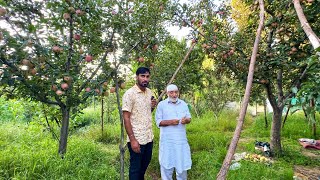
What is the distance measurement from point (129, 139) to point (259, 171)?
1807 millimetres

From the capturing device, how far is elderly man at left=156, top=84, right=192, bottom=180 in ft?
9.32

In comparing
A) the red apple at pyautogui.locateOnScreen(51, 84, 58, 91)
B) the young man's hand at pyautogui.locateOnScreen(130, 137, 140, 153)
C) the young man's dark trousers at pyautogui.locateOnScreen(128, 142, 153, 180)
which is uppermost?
the red apple at pyautogui.locateOnScreen(51, 84, 58, 91)

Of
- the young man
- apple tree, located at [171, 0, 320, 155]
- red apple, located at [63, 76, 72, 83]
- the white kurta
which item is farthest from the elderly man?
apple tree, located at [171, 0, 320, 155]

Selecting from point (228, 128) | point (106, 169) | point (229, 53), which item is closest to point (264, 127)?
point (228, 128)

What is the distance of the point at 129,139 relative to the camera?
2609mm

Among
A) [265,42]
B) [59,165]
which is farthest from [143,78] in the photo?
[265,42]

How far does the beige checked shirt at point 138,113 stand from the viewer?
8.44ft

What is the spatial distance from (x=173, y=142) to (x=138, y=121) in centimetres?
52

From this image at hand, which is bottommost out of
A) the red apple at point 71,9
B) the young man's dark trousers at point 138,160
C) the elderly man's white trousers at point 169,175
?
the elderly man's white trousers at point 169,175

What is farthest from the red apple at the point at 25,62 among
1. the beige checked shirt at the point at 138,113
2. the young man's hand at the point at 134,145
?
the young man's hand at the point at 134,145

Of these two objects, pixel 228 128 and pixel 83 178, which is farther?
pixel 228 128

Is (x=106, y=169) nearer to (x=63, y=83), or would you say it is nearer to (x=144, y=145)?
(x=144, y=145)

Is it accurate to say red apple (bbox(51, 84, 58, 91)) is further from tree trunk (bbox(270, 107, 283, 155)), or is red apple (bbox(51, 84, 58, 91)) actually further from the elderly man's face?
tree trunk (bbox(270, 107, 283, 155))

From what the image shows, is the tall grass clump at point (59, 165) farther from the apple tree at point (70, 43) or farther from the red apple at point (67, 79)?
the red apple at point (67, 79)
